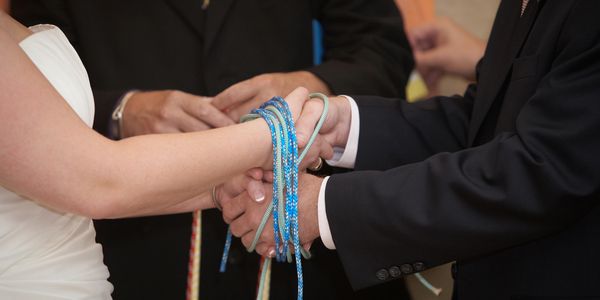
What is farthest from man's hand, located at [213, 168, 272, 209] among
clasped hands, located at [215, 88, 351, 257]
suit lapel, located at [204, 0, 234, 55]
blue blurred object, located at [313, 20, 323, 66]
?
blue blurred object, located at [313, 20, 323, 66]

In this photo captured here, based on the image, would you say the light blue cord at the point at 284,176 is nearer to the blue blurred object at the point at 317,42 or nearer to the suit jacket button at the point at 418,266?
the suit jacket button at the point at 418,266

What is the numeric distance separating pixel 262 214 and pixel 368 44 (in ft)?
2.47

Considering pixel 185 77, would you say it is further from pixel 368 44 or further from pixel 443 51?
pixel 443 51

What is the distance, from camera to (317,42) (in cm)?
214

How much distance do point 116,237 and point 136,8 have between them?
67cm

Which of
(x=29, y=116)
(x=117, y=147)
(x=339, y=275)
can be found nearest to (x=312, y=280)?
(x=339, y=275)

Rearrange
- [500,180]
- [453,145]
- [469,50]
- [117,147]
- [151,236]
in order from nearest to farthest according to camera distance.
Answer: [117,147]
[500,180]
[453,145]
[151,236]
[469,50]

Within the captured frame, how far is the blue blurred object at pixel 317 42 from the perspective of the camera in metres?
2.11

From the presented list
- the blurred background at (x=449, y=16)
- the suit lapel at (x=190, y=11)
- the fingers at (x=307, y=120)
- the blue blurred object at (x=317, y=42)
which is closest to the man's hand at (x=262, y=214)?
the fingers at (x=307, y=120)

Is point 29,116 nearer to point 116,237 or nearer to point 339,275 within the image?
point 116,237

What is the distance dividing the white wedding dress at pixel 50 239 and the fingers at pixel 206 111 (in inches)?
16.8

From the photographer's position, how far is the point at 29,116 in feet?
3.26

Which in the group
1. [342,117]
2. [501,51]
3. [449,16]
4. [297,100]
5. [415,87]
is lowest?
[415,87]

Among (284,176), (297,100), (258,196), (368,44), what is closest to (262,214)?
(258,196)
